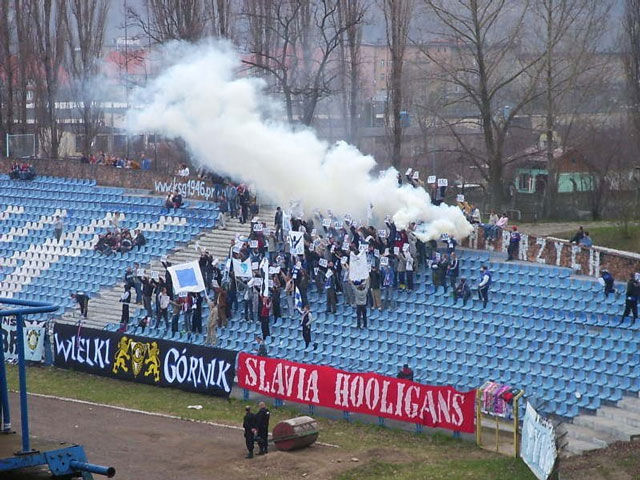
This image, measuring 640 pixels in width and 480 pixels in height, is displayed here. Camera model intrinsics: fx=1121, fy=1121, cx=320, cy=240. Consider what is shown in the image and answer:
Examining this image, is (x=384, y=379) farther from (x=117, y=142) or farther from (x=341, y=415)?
(x=117, y=142)

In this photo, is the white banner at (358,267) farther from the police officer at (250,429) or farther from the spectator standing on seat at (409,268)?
the police officer at (250,429)

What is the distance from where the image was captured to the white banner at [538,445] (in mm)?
19547

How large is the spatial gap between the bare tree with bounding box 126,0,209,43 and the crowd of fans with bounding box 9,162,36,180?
25.4ft

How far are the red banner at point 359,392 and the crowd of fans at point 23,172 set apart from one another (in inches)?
907

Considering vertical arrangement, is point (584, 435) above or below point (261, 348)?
below

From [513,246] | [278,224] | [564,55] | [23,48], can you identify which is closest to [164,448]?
[513,246]

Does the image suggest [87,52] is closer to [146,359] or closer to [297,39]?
[297,39]

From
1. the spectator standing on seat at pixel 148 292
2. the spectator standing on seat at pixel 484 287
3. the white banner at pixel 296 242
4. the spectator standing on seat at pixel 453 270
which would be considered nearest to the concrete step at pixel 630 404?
the spectator standing on seat at pixel 484 287

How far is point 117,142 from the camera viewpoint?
208 ft

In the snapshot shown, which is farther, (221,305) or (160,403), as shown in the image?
(221,305)

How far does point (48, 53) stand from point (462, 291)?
32.5 meters

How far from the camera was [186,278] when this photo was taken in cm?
3278

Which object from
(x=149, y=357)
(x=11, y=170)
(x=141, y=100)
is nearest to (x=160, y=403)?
(x=149, y=357)

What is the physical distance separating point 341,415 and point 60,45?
115 feet
